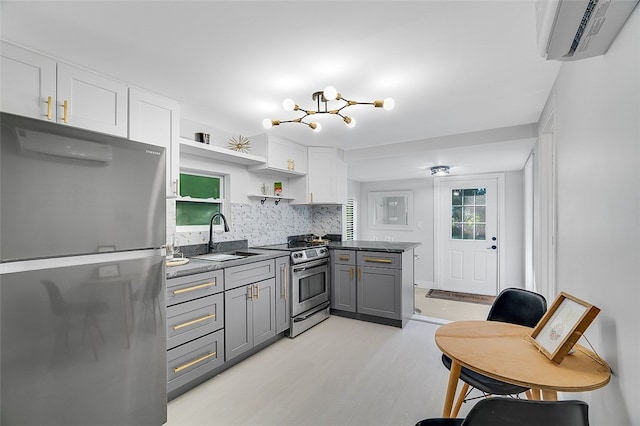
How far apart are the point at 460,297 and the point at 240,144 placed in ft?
13.9

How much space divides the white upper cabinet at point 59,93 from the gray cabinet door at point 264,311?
174cm

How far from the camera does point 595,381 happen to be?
0.98 metres

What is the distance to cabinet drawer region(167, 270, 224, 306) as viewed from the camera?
6.70 ft

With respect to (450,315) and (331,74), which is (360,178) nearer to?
Result: (450,315)

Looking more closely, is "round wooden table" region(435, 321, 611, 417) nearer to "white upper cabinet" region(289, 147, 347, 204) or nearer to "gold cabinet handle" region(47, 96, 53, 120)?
"gold cabinet handle" region(47, 96, 53, 120)

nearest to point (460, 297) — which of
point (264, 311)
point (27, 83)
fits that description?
point (264, 311)

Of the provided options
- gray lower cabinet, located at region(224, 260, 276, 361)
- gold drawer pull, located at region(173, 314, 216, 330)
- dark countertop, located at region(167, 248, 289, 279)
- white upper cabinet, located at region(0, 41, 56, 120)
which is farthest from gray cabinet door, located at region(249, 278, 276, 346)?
white upper cabinet, located at region(0, 41, 56, 120)

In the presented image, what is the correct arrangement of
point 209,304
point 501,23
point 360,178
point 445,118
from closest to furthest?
point 501,23 → point 209,304 → point 445,118 → point 360,178

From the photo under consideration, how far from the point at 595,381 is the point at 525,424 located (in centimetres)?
36

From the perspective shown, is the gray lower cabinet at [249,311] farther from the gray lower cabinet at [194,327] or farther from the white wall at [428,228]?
the white wall at [428,228]

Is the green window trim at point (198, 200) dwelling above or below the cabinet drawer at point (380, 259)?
above

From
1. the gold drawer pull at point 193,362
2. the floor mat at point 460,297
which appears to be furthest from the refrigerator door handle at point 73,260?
the floor mat at point 460,297

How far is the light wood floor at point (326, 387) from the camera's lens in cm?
192

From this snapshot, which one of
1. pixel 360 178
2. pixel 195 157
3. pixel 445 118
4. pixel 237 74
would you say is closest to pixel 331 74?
pixel 237 74
